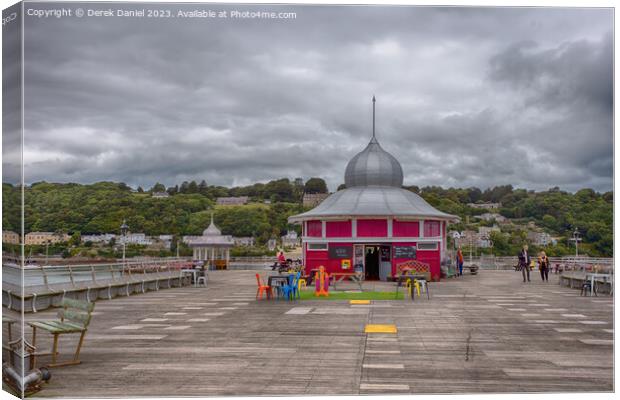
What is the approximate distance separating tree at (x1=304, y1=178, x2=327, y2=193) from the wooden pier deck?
104 feet

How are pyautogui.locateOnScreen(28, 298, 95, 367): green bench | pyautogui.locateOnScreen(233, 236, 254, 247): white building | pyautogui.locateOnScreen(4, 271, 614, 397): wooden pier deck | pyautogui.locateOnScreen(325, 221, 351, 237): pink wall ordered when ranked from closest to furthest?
pyautogui.locateOnScreen(4, 271, 614, 397): wooden pier deck, pyautogui.locateOnScreen(28, 298, 95, 367): green bench, pyautogui.locateOnScreen(325, 221, 351, 237): pink wall, pyautogui.locateOnScreen(233, 236, 254, 247): white building

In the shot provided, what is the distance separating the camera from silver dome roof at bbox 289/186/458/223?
31.8 m

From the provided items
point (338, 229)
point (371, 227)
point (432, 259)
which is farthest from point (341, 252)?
point (432, 259)

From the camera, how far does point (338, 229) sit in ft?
106

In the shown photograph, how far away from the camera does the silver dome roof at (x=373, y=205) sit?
31.8 meters

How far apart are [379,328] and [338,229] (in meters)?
19.1

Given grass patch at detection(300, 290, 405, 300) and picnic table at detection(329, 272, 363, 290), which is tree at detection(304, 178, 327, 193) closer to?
picnic table at detection(329, 272, 363, 290)

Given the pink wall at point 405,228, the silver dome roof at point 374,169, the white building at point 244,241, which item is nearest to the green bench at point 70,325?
the pink wall at point 405,228

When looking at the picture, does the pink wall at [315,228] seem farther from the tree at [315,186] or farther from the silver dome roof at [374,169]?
the tree at [315,186]

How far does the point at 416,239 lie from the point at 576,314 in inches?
633

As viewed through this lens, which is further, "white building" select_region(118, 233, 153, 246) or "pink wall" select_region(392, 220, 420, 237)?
"white building" select_region(118, 233, 153, 246)

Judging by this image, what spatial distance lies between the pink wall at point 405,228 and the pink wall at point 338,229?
214cm

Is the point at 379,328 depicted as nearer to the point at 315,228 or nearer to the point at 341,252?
the point at 341,252

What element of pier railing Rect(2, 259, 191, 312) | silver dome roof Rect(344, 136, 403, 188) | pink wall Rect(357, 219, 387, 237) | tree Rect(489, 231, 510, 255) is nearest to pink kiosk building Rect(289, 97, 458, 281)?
pink wall Rect(357, 219, 387, 237)
